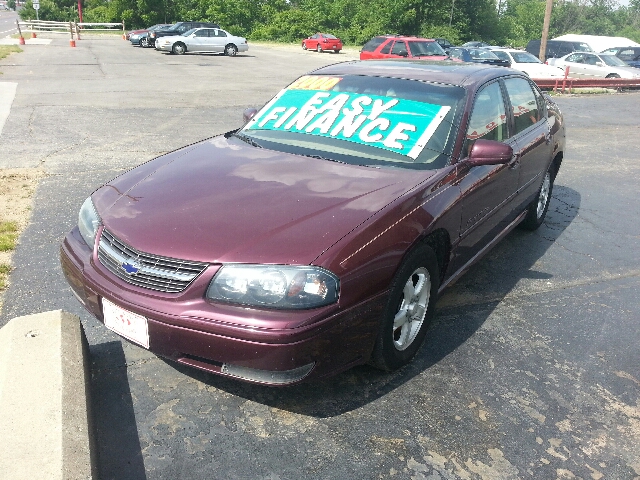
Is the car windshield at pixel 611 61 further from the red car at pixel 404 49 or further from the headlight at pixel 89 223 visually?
the headlight at pixel 89 223

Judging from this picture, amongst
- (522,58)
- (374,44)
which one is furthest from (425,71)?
(374,44)

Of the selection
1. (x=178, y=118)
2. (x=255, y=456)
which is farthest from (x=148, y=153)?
(x=255, y=456)

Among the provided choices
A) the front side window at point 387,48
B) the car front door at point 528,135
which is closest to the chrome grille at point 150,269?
the car front door at point 528,135

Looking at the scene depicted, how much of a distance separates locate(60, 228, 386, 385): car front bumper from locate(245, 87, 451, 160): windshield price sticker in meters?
1.24

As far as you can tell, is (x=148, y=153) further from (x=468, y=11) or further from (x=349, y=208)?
(x=468, y=11)

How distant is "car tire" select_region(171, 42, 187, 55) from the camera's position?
A: 29.3 m

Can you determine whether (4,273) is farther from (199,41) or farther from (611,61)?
(199,41)

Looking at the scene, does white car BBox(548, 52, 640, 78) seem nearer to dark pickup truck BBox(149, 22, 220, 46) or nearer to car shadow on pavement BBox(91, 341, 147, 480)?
dark pickup truck BBox(149, 22, 220, 46)

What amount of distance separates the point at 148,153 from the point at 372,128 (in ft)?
16.8

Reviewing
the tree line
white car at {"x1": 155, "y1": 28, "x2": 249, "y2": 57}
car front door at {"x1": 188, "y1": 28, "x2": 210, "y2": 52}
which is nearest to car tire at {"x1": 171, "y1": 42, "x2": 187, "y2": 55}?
white car at {"x1": 155, "y1": 28, "x2": 249, "y2": 57}

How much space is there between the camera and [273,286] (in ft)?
8.13

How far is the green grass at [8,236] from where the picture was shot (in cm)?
459

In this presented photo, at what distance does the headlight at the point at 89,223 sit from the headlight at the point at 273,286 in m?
0.88

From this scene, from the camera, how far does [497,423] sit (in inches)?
112
